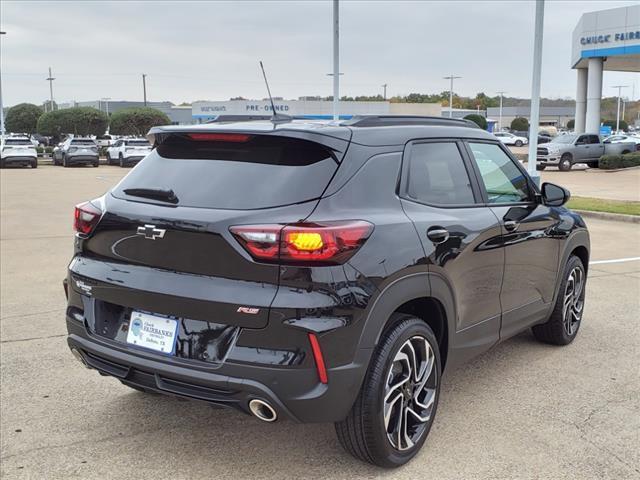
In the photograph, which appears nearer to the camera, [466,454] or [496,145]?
[466,454]

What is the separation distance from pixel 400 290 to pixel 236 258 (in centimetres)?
83

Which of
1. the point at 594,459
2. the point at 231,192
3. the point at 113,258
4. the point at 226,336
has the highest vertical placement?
the point at 231,192

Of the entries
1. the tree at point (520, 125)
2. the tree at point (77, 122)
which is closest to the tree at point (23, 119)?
the tree at point (77, 122)

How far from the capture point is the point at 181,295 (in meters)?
3.09

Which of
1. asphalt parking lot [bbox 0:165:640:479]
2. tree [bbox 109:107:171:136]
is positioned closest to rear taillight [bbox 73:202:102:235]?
asphalt parking lot [bbox 0:165:640:479]

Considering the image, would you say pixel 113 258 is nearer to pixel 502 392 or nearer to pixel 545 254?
pixel 502 392

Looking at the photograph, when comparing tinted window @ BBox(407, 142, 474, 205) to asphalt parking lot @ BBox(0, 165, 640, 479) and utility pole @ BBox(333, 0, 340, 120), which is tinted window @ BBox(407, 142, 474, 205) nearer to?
asphalt parking lot @ BBox(0, 165, 640, 479)

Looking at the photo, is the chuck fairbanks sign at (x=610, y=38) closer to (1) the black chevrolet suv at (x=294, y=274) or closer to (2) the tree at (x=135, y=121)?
(1) the black chevrolet suv at (x=294, y=274)

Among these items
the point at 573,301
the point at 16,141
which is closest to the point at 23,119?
the point at 16,141

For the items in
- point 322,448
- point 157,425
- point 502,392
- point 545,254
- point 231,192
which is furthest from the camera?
point 545,254

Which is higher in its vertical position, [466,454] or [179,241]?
[179,241]

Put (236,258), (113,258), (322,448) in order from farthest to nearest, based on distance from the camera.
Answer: (322,448) < (113,258) < (236,258)

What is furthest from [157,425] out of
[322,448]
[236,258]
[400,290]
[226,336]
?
[400,290]

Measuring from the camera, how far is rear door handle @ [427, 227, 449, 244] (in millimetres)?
3523
